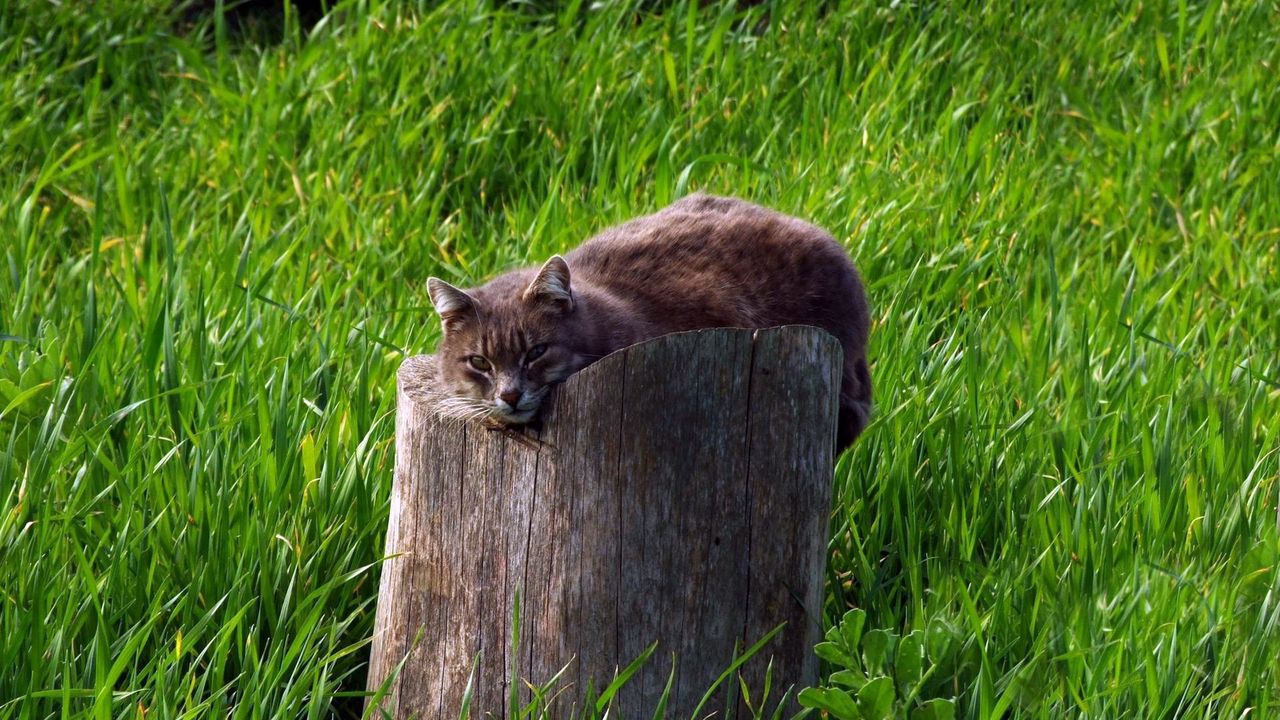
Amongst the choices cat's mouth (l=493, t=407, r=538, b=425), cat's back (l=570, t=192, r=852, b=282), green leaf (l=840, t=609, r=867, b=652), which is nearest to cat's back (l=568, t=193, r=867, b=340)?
cat's back (l=570, t=192, r=852, b=282)

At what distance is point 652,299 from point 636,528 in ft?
2.94

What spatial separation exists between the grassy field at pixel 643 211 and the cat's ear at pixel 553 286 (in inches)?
23.6

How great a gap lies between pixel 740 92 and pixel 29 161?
10.1 feet

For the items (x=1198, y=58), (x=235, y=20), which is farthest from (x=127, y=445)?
(x=1198, y=58)

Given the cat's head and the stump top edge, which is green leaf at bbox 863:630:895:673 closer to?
the stump top edge

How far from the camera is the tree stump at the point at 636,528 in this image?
2559 millimetres

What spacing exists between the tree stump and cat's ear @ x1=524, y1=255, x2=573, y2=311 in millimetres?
439

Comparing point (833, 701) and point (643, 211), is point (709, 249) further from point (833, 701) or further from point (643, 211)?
point (643, 211)

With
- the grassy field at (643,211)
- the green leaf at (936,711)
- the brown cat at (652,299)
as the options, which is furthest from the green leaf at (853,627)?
the brown cat at (652,299)

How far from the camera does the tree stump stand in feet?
8.39

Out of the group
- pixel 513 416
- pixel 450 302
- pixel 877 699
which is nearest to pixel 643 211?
pixel 450 302

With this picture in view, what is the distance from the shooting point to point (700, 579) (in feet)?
8.68

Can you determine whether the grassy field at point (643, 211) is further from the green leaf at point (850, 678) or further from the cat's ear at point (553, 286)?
the cat's ear at point (553, 286)

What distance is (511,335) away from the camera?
310cm
